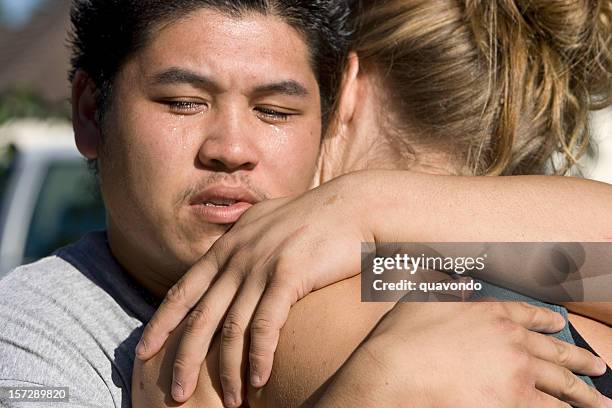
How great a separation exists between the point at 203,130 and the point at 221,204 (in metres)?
0.19

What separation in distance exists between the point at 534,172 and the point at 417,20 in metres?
0.58

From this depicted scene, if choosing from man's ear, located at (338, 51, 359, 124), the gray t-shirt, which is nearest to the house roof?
man's ear, located at (338, 51, 359, 124)

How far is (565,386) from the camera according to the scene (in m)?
1.85

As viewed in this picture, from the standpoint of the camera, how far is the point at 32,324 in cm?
235

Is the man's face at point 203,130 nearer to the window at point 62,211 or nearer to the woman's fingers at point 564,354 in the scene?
the woman's fingers at point 564,354

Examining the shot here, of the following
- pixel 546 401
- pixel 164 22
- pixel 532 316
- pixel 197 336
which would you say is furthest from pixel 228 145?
pixel 546 401

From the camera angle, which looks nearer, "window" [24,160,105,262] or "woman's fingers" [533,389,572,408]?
"woman's fingers" [533,389,572,408]

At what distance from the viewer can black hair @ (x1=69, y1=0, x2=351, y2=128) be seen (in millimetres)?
2562

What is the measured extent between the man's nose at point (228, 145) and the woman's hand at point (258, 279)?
10.5 inches

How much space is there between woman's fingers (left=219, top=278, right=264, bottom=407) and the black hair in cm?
87

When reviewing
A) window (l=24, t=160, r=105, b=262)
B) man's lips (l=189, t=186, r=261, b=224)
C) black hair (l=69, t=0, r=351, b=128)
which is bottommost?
window (l=24, t=160, r=105, b=262)

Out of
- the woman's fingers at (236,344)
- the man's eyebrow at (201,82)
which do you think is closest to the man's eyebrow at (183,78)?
the man's eyebrow at (201,82)

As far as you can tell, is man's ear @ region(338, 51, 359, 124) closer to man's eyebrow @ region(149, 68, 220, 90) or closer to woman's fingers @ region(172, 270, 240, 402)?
man's eyebrow @ region(149, 68, 220, 90)

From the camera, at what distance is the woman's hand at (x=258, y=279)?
1.94 meters
